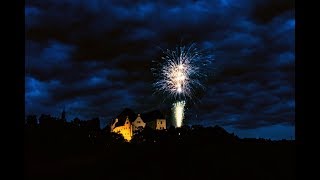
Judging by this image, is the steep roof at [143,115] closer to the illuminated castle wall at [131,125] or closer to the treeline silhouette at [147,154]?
the illuminated castle wall at [131,125]

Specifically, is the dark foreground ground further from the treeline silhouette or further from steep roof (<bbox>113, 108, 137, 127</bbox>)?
steep roof (<bbox>113, 108, 137, 127</bbox>)

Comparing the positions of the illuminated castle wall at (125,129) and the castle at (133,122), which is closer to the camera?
the illuminated castle wall at (125,129)

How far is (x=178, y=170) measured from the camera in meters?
103

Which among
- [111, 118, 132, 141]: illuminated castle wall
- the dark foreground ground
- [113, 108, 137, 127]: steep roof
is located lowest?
the dark foreground ground

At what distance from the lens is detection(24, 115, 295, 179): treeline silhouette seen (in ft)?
334

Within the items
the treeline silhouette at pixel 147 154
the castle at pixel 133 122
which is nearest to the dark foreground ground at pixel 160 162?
the treeline silhouette at pixel 147 154

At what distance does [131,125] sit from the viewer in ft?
491

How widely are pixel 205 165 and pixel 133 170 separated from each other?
2013cm

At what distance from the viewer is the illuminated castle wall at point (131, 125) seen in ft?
480

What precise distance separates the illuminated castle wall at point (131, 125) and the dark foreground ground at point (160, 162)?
21.5 meters

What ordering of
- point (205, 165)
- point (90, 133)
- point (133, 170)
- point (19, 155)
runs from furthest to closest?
1. point (90, 133)
2. point (205, 165)
3. point (133, 170)
4. point (19, 155)

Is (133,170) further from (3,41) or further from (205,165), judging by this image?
(3,41)

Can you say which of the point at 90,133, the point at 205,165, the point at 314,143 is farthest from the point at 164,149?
the point at 314,143

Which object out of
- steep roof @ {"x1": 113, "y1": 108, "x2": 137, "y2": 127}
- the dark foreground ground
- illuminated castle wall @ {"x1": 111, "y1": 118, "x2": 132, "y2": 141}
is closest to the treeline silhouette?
the dark foreground ground
